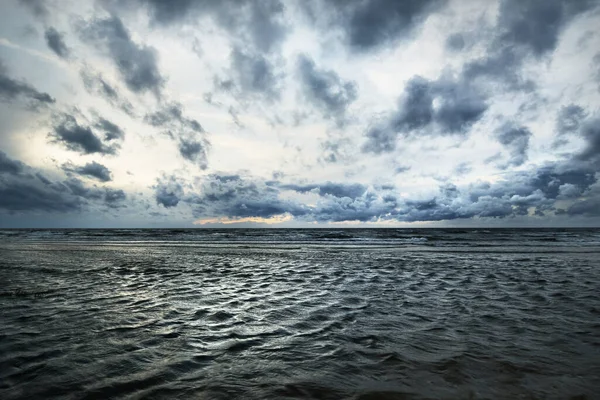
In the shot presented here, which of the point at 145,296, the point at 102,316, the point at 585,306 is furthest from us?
the point at 145,296

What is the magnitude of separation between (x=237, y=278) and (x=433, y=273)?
8732 millimetres

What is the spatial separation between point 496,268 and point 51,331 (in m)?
17.6

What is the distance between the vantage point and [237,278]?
12672 millimetres


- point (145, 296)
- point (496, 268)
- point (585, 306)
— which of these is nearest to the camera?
point (585, 306)

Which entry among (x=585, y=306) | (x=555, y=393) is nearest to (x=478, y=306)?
(x=585, y=306)

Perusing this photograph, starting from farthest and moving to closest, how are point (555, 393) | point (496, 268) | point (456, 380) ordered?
point (496, 268) → point (456, 380) → point (555, 393)

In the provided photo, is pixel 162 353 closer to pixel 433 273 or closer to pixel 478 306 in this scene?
pixel 478 306

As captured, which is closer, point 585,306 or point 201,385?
point 201,385

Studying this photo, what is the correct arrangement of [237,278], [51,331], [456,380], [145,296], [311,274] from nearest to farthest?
[456,380]
[51,331]
[145,296]
[237,278]
[311,274]

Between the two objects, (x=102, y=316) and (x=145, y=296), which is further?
(x=145, y=296)

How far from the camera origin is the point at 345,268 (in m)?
15.8

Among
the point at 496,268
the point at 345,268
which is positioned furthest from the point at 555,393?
the point at 496,268

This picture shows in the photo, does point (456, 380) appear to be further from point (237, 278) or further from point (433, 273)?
point (433, 273)

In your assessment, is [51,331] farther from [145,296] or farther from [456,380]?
[456,380]
